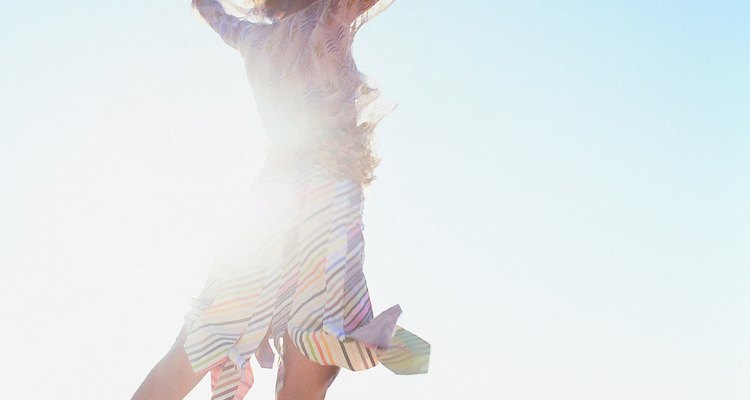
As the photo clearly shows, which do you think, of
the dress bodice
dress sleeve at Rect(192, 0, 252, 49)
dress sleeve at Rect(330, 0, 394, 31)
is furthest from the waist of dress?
dress sleeve at Rect(192, 0, 252, 49)

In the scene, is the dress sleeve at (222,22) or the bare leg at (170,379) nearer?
the bare leg at (170,379)

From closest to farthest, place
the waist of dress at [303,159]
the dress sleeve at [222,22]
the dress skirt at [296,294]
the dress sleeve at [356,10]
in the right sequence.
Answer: the dress skirt at [296,294] < the waist of dress at [303,159] < the dress sleeve at [356,10] < the dress sleeve at [222,22]

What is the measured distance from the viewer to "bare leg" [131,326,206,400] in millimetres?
2727

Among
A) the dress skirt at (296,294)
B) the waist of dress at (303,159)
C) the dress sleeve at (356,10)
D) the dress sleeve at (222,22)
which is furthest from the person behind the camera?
the dress sleeve at (222,22)

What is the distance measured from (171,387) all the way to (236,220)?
2.30ft

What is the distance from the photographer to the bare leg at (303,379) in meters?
2.75

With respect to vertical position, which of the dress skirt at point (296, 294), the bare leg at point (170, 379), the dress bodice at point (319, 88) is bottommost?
the bare leg at point (170, 379)

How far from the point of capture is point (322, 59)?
322cm

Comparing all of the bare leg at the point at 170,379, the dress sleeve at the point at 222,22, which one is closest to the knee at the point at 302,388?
the bare leg at the point at 170,379

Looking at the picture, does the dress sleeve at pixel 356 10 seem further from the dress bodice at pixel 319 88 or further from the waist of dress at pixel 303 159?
the waist of dress at pixel 303 159

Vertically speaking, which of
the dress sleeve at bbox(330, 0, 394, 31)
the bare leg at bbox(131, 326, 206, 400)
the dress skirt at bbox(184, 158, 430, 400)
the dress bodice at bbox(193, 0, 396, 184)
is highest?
the dress sleeve at bbox(330, 0, 394, 31)

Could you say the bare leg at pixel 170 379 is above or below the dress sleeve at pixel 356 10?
below

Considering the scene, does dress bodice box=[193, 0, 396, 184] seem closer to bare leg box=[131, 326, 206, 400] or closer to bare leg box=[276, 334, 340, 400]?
Result: bare leg box=[276, 334, 340, 400]

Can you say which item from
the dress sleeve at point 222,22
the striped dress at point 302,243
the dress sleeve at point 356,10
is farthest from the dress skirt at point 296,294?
the dress sleeve at point 222,22
